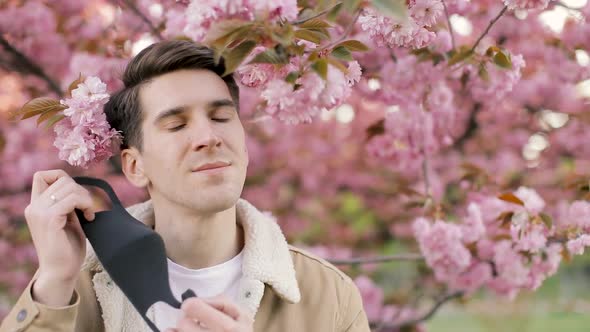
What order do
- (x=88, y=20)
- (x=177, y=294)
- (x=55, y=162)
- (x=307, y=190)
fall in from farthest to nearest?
(x=307, y=190) < (x=55, y=162) < (x=88, y=20) < (x=177, y=294)

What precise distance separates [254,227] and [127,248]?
0.39m

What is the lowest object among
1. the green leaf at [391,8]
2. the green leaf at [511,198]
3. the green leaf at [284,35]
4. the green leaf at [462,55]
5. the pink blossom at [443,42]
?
the green leaf at [511,198]

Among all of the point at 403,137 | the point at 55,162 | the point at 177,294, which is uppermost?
the point at 177,294

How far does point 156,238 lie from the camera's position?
1.36 m

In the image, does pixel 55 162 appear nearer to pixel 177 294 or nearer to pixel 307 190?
pixel 307 190

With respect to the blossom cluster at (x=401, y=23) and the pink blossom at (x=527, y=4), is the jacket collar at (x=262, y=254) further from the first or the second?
the pink blossom at (x=527, y=4)

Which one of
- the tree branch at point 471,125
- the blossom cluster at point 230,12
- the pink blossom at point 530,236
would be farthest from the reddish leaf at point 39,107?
the tree branch at point 471,125

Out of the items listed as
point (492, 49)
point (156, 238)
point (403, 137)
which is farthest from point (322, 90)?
point (403, 137)

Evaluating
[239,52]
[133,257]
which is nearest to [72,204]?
[133,257]

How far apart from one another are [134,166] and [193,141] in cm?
23

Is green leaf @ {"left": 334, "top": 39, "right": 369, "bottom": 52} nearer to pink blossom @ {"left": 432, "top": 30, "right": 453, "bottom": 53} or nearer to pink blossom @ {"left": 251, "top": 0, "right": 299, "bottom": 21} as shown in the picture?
pink blossom @ {"left": 251, "top": 0, "right": 299, "bottom": 21}

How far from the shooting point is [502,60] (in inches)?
72.4

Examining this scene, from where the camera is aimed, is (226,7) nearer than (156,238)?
Yes

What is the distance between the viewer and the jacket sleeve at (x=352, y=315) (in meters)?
1.65
